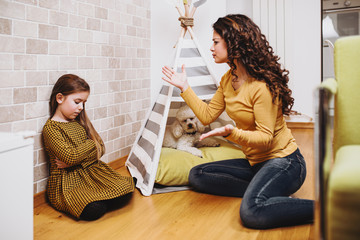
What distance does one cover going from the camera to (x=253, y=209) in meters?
1.41

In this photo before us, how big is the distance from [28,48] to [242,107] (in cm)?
110

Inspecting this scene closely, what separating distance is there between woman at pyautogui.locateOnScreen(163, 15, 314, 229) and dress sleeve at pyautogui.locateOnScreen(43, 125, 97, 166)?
629 millimetres

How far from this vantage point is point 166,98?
78.8 inches

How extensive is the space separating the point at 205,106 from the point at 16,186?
1.11 m

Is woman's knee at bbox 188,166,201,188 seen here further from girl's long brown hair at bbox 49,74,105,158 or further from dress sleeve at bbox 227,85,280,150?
girl's long brown hair at bbox 49,74,105,158

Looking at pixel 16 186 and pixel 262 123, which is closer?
pixel 16 186

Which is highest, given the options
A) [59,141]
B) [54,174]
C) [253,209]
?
[59,141]

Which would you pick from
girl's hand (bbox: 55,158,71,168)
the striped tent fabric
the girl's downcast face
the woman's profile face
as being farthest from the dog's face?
girl's hand (bbox: 55,158,71,168)

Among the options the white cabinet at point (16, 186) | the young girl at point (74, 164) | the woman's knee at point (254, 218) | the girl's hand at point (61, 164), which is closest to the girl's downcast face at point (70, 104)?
the young girl at point (74, 164)

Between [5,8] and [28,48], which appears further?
[28,48]

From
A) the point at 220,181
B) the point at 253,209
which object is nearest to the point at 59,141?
the point at 220,181

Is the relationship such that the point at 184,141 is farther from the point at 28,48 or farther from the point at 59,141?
the point at 28,48

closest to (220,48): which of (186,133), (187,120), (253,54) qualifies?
(253,54)

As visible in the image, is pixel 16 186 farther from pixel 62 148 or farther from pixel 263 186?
pixel 263 186
